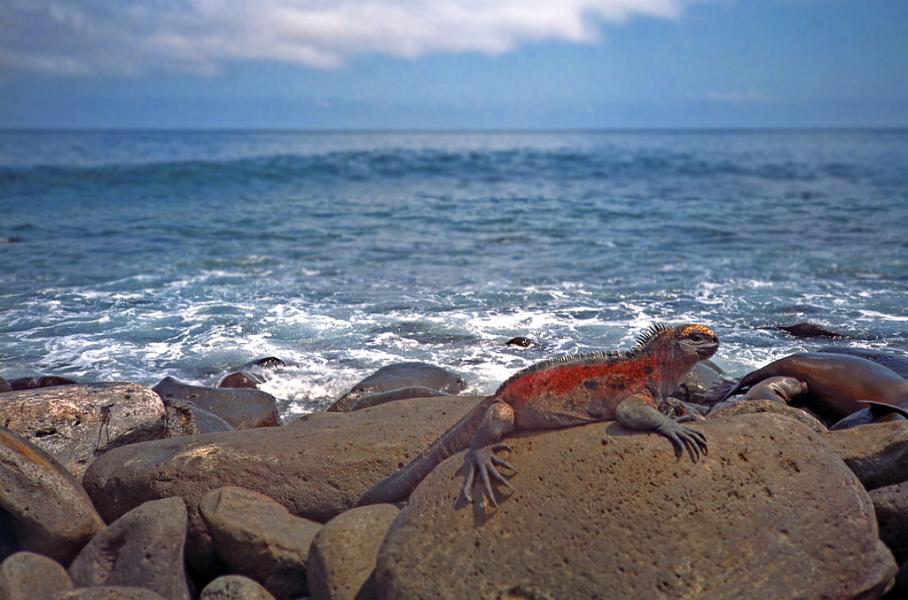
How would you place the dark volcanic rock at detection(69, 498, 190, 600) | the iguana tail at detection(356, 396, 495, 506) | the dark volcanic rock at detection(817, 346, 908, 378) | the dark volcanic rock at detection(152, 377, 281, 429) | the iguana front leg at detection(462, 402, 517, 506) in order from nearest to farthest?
1. the iguana front leg at detection(462, 402, 517, 506)
2. the dark volcanic rock at detection(69, 498, 190, 600)
3. the iguana tail at detection(356, 396, 495, 506)
4. the dark volcanic rock at detection(152, 377, 281, 429)
5. the dark volcanic rock at detection(817, 346, 908, 378)

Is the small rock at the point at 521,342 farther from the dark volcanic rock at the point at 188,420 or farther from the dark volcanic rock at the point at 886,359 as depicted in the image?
the dark volcanic rock at the point at 188,420

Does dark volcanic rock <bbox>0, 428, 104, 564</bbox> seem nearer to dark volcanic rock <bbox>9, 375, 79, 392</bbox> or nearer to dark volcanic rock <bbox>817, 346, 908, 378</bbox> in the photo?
dark volcanic rock <bbox>9, 375, 79, 392</bbox>

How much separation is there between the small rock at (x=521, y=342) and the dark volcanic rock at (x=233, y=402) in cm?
316

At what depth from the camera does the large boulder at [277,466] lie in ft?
16.3

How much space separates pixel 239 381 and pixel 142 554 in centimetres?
437

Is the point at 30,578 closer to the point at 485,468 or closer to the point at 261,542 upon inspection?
the point at 261,542

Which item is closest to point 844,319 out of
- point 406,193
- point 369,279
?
point 369,279

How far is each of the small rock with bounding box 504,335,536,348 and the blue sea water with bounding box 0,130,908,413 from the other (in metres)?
0.20

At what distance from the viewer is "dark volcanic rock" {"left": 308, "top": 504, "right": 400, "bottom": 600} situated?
12.5 feet

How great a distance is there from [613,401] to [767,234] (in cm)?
1612

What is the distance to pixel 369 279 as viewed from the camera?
13.9 metres

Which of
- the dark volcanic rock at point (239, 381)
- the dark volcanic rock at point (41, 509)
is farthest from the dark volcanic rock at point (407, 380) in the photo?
the dark volcanic rock at point (41, 509)

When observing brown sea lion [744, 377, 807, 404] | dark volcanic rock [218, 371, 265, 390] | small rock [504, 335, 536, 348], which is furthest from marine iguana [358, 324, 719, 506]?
small rock [504, 335, 536, 348]

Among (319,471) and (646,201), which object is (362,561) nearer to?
(319,471)
